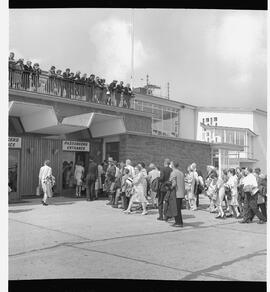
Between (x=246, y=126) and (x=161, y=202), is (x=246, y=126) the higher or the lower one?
the higher one

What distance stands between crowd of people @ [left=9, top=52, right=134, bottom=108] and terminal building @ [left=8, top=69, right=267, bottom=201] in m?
0.16

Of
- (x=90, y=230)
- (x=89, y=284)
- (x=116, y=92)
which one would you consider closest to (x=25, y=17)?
(x=89, y=284)

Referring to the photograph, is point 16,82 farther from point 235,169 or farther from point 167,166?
point 235,169

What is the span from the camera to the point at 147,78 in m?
6.75

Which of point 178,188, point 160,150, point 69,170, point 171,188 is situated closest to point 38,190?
point 69,170

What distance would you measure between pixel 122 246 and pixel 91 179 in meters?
4.47

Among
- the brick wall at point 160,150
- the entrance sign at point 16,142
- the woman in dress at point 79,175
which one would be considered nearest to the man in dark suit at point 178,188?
the woman in dress at point 79,175

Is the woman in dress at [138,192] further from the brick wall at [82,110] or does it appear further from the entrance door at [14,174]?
the brick wall at [82,110]

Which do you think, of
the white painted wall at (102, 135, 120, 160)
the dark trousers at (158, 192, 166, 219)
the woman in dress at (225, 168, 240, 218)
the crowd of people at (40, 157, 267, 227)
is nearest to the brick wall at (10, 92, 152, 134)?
the white painted wall at (102, 135, 120, 160)

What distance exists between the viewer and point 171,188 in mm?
9383

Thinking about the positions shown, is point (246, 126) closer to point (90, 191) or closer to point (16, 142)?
point (90, 191)

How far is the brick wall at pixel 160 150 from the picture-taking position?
14938 millimetres

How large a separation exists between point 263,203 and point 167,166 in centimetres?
248

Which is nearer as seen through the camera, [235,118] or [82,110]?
[235,118]
